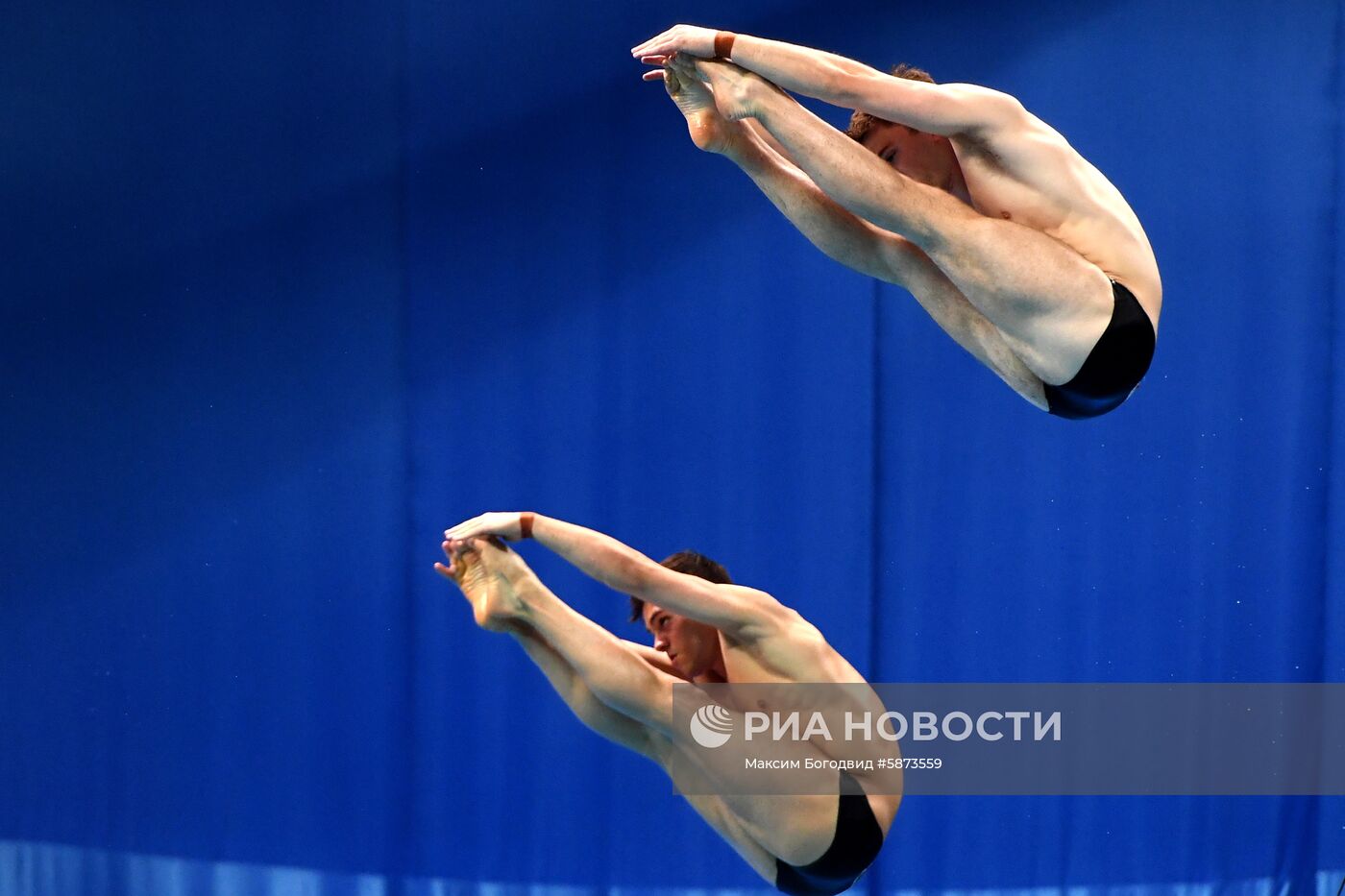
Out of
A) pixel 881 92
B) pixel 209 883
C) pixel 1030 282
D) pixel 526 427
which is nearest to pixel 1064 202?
pixel 1030 282

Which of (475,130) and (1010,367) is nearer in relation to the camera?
(1010,367)

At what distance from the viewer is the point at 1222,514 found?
18.5 feet

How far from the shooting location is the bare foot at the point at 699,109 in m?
3.28

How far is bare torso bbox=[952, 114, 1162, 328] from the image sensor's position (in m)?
3.16

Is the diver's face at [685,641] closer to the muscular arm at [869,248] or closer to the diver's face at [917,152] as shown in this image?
the muscular arm at [869,248]

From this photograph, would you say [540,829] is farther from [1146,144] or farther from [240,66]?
[1146,144]

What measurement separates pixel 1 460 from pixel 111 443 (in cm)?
42

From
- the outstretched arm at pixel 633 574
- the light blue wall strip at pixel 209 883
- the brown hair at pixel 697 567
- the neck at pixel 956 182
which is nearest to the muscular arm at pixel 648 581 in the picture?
the outstretched arm at pixel 633 574

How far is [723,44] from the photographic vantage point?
10.3 ft

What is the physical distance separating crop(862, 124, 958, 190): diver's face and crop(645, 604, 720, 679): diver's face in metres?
1.24

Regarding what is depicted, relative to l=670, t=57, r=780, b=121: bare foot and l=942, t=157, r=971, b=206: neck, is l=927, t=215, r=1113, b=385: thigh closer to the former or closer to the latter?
l=942, t=157, r=971, b=206: neck

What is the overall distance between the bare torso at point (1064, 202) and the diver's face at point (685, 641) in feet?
4.23

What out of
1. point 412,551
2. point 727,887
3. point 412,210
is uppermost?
point 412,210

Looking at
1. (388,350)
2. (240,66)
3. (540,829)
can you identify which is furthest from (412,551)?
(240,66)
